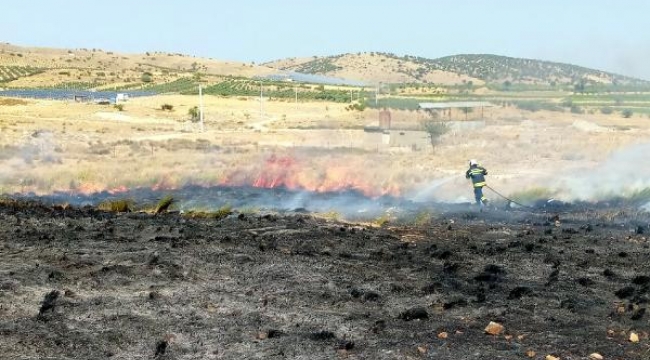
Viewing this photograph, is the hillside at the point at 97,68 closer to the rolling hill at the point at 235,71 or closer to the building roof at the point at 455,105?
the rolling hill at the point at 235,71

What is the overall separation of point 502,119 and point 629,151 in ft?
20.5

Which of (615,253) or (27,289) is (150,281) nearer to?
(27,289)

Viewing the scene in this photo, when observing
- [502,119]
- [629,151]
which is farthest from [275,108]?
[629,151]

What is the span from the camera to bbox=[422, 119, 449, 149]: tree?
4512 cm

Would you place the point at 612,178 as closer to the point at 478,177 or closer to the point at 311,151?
the point at 478,177

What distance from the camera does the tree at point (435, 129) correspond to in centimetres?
4512

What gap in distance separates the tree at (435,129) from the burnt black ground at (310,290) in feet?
82.5

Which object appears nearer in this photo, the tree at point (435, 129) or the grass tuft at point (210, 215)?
the grass tuft at point (210, 215)

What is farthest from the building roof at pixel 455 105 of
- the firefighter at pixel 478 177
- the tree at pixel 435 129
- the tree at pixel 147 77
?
the tree at pixel 147 77

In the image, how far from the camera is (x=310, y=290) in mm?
13148

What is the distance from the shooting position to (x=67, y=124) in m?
60.4

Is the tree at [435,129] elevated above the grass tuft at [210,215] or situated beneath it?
elevated above

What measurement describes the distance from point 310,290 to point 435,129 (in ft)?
107

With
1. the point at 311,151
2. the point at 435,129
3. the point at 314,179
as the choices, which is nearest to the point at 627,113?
the point at 435,129
